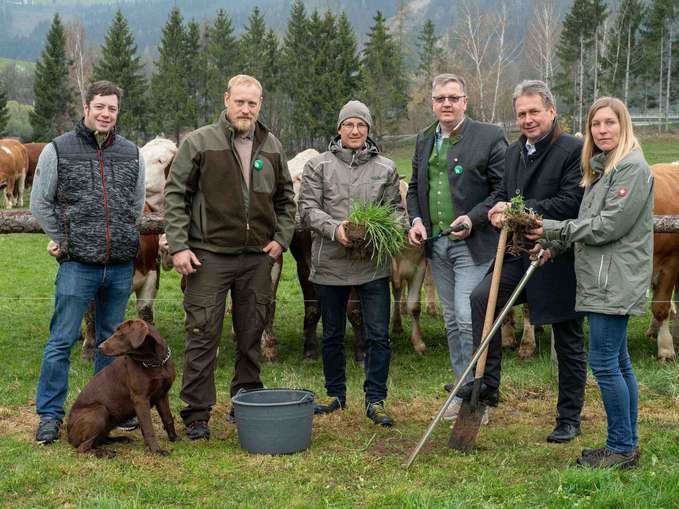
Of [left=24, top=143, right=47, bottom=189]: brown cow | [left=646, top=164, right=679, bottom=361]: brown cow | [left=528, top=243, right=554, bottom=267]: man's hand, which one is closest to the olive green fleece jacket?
[left=528, top=243, right=554, bottom=267]: man's hand

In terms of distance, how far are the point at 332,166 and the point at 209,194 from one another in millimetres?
945

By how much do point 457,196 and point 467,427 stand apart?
1580 millimetres

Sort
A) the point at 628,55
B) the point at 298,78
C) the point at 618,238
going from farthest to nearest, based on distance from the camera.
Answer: the point at 298,78, the point at 628,55, the point at 618,238

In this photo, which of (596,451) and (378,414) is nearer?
(596,451)

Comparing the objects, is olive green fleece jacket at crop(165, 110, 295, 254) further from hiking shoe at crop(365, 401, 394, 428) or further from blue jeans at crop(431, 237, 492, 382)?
hiking shoe at crop(365, 401, 394, 428)

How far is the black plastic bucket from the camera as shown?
518 centimetres

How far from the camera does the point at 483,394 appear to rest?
5.33m

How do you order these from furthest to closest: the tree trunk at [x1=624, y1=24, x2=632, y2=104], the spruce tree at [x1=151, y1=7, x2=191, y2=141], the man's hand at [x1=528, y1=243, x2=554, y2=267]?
the spruce tree at [x1=151, y1=7, x2=191, y2=141] → the tree trunk at [x1=624, y1=24, x2=632, y2=104] → the man's hand at [x1=528, y1=243, x2=554, y2=267]

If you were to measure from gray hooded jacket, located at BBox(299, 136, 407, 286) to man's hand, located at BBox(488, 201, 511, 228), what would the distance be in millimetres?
943

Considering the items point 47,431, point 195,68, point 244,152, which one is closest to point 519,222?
point 244,152

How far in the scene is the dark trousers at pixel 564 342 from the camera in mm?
5422

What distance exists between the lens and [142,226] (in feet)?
24.2

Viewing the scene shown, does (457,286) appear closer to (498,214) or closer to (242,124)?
(498,214)

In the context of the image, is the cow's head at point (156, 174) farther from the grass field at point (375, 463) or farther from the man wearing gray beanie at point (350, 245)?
the man wearing gray beanie at point (350, 245)
